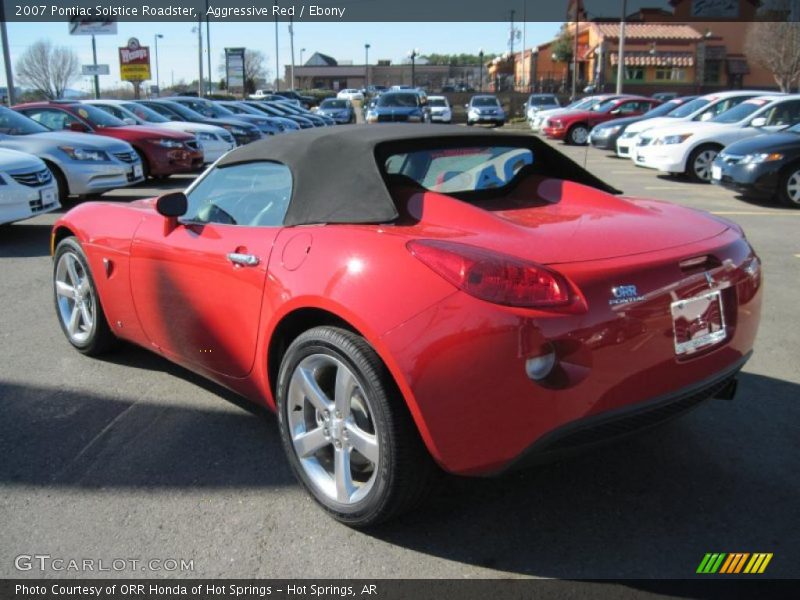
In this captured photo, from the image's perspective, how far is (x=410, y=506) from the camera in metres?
2.60

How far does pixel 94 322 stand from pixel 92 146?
23.4ft

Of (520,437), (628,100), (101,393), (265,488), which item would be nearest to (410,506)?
(520,437)

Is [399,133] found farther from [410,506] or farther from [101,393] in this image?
[101,393]

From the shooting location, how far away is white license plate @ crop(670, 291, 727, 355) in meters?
2.58

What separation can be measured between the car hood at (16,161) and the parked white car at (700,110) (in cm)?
1158

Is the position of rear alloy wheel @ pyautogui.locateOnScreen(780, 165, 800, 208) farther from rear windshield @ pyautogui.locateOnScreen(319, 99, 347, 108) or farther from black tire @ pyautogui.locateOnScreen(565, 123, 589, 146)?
rear windshield @ pyautogui.locateOnScreen(319, 99, 347, 108)

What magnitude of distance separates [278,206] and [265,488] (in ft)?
4.02

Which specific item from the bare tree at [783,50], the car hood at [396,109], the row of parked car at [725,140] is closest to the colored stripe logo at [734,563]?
the row of parked car at [725,140]

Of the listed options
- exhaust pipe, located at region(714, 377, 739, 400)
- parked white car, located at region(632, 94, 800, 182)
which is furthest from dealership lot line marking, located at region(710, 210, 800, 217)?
exhaust pipe, located at region(714, 377, 739, 400)

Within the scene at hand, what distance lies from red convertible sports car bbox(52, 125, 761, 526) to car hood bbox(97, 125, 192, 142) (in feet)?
32.6

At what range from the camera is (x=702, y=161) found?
13664 mm

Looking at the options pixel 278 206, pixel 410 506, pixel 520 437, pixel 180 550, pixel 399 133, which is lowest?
pixel 180 550

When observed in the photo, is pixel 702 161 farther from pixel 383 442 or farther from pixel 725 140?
pixel 383 442

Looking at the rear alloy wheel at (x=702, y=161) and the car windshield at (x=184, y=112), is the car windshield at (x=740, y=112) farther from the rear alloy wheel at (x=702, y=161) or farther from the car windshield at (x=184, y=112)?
the car windshield at (x=184, y=112)
